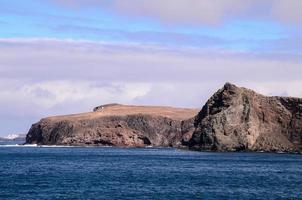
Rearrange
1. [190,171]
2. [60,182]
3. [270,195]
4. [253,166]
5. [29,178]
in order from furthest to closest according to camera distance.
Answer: [253,166], [190,171], [29,178], [60,182], [270,195]

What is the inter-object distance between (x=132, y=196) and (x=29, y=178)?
2685 cm

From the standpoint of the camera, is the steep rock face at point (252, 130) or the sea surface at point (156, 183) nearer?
the sea surface at point (156, 183)

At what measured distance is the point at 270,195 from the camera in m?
75.8

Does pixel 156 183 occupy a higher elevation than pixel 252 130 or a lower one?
lower

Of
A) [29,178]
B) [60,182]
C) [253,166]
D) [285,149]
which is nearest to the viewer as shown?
[60,182]

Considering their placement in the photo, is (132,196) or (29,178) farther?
(29,178)

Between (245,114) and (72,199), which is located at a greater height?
(245,114)

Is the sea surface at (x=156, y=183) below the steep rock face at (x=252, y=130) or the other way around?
below

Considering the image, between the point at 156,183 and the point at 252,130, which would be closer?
the point at 156,183

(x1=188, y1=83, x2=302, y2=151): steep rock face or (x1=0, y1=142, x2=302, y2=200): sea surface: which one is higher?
(x1=188, y1=83, x2=302, y2=151): steep rock face

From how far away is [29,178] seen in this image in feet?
315

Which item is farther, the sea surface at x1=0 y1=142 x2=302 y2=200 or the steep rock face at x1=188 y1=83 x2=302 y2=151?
the steep rock face at x1=188 y1=83 x2=302 y2=151

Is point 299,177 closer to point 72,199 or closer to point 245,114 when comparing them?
point 72,199

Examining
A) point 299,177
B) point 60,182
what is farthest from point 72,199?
point 299,177
